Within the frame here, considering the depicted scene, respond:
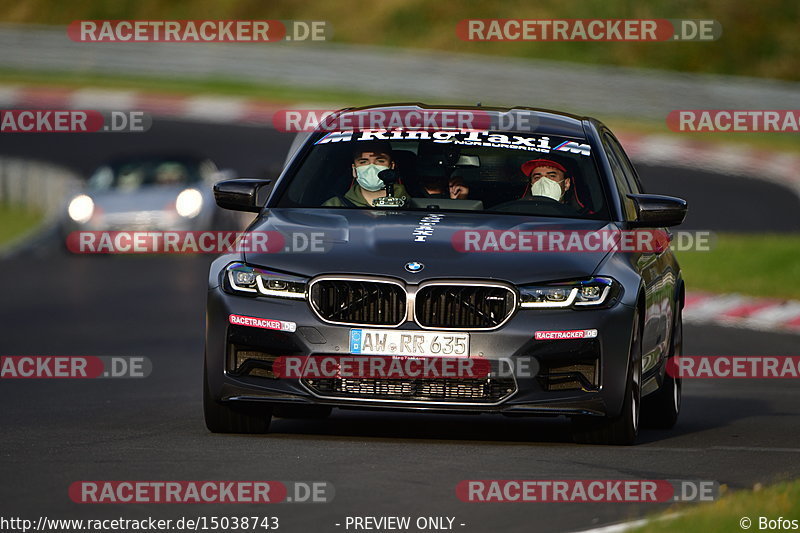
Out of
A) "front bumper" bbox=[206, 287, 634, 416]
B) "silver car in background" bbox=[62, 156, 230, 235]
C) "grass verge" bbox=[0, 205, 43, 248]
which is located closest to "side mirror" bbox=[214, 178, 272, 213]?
"front bumper" bbox=[206, 287, 634, 416]

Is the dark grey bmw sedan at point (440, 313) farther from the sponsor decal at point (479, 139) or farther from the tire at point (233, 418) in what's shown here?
the sponsor decal at point (479, 139)

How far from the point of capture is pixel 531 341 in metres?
8.24

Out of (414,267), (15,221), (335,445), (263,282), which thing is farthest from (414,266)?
(15,221)

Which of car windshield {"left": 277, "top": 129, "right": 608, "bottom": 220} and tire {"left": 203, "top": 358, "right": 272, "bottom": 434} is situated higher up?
car windshield {"left": 277, "top": 129, "right": 608, "bottom": 220}

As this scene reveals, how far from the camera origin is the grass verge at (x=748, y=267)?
1894 cm

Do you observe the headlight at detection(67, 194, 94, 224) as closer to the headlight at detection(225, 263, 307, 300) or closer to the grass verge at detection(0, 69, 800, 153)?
the grass verge at detection(0, 69, 800, 153)

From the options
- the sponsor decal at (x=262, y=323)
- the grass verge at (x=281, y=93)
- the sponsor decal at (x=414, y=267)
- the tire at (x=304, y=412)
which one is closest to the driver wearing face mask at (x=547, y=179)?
the sponsor decal at (x=414, y=267)

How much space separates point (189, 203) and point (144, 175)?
1400 mm

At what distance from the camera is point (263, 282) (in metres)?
8.42

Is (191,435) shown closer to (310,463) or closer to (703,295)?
(310,463)

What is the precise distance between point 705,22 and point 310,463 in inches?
1524

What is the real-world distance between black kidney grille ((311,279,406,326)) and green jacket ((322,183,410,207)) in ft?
3.58

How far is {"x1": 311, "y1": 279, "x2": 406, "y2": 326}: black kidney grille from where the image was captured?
8.27 metres

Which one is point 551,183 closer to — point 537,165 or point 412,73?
point 537,165
